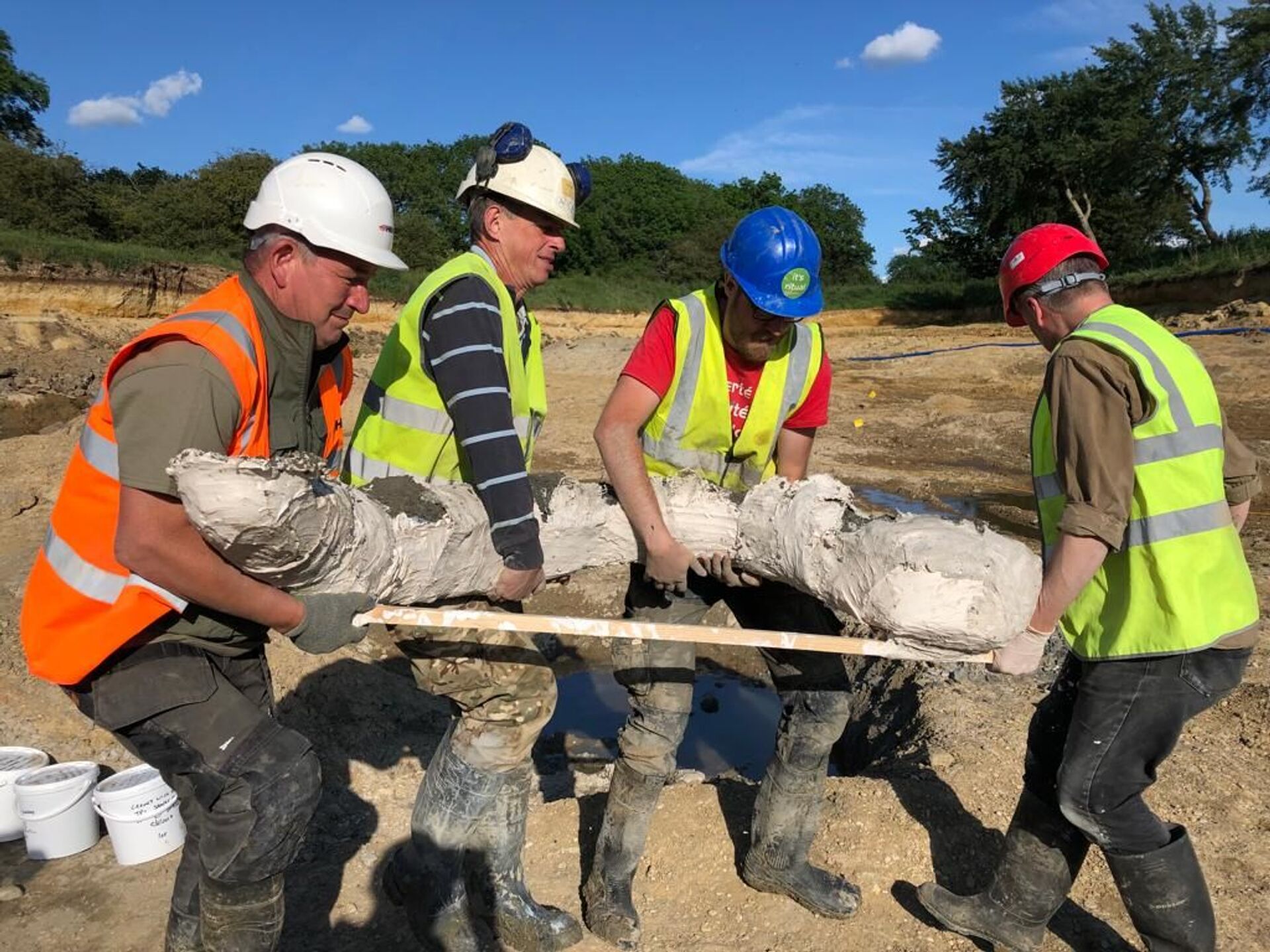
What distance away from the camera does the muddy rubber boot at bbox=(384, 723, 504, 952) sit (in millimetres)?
2750

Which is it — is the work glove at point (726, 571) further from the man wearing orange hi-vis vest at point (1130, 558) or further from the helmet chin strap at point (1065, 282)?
the helmet chin strap at point (1065, 282)

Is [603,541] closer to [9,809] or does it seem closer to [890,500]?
[9,809]

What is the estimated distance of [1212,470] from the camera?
2.38 metres

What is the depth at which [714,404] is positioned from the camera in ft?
9.51

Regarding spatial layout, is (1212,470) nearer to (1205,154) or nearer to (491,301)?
(491,301)

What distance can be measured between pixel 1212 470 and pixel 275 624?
242 centimetres

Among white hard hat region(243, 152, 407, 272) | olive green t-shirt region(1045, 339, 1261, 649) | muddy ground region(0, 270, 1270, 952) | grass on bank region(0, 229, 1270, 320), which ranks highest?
grass on bank region(0, 229, 1270, 320)

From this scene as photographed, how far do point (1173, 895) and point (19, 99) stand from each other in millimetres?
48050

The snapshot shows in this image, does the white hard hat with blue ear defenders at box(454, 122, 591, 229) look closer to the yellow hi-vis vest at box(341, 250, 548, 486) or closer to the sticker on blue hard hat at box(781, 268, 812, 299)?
the yellow hi-vis vest at box(341, 250, 548, 486)

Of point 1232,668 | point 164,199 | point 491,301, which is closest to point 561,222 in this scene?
point 491,301

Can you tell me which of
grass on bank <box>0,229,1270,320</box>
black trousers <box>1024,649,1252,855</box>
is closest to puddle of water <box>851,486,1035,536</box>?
black trousers <box>1024,649,1252,855</box>

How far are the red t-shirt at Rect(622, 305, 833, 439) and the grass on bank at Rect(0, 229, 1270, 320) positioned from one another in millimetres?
13445

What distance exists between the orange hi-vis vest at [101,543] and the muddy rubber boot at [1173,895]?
8.70 feet

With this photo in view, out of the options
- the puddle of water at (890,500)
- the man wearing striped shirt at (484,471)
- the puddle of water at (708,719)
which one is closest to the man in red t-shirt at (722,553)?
the man wearing striped shirt at (484,471)
